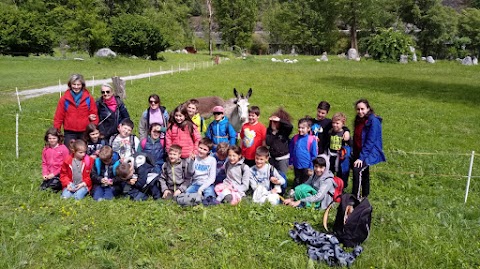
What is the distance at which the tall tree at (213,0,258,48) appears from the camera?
60.2 m

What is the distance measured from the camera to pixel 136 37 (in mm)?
37656

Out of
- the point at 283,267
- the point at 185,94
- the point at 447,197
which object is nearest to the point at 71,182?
the point at 283,267

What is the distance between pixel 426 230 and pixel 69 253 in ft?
14.6

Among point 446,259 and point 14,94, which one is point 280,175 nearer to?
point 446,259

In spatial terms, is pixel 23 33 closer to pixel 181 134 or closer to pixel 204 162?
pixel 181 134

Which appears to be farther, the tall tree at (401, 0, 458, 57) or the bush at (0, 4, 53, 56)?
the tall tree at (401, 0, 458, 57)

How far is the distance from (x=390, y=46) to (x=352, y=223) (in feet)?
126

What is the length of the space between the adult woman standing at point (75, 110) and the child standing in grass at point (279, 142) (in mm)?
3290

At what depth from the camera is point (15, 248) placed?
4492 millimetres

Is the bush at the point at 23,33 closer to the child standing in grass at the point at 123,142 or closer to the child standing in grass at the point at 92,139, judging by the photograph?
the child standing in grass at the point at 92,139

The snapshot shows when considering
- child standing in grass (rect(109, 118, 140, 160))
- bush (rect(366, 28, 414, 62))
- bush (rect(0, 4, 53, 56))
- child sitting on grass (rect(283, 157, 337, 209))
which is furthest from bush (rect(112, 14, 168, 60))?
child sitting on grass (rect(283, 157, 337, 209))

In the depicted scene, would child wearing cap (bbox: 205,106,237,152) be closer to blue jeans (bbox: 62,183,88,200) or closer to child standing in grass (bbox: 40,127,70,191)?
blue jeans (bbox: 62,183,88,200)

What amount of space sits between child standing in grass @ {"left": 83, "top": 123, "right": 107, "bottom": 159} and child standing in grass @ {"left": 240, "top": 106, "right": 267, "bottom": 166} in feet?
8.52

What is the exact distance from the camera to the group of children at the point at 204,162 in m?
6.29
